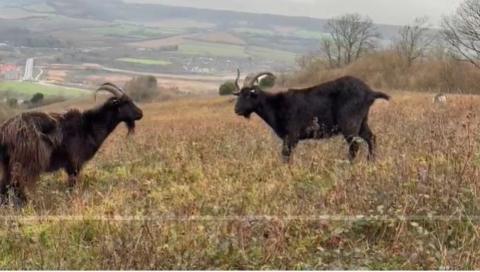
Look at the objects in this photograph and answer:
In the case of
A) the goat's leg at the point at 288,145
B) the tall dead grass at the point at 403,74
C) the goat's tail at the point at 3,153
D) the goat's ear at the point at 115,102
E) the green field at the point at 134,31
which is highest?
the green field at the point at 134,31

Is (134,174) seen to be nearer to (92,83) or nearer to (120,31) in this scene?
(92,83)

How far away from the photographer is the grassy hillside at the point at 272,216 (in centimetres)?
451

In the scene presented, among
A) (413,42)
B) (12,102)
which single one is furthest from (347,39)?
(12,102)

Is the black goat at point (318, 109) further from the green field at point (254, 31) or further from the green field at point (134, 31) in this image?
the green field at point (134, 31)

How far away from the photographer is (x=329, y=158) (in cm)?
705

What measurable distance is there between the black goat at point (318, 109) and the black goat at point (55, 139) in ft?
4.76

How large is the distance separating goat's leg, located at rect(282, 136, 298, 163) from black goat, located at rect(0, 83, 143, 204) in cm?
177

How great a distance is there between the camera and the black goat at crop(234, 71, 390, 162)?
8.55 metres

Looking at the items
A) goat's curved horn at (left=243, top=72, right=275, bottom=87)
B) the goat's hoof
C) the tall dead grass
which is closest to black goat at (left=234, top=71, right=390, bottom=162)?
goat's curved horn at (left=243, top=72, right=275, bottom=87)

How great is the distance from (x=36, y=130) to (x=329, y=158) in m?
2.85

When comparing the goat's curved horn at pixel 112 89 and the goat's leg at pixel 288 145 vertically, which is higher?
the goat's curved horn at pixel 112 89

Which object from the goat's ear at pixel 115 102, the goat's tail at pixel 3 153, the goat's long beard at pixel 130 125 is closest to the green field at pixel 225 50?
the goat's tail at pixel 3 153

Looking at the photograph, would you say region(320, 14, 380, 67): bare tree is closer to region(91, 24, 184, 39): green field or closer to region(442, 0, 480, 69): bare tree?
region(442, 0, 480, 69): bare tree

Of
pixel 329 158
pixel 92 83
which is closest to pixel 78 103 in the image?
pixel 92 83
